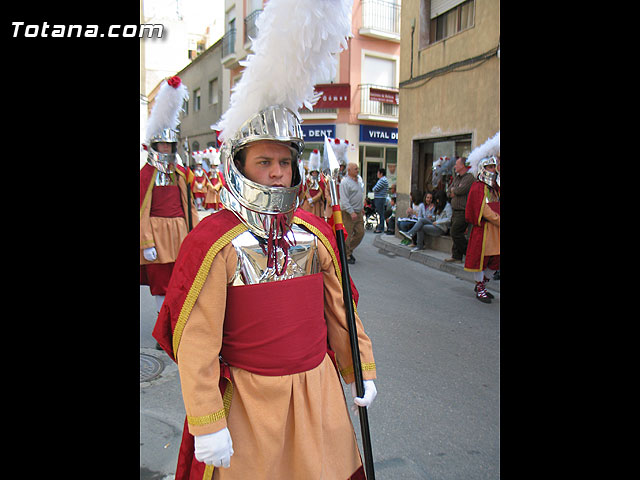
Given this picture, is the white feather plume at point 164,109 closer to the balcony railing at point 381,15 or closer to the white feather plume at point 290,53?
the white feather plume at point 290,53

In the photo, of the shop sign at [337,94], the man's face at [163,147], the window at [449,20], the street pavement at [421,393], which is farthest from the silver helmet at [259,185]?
the shop sign at [337,94]

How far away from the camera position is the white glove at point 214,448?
61.9 inches

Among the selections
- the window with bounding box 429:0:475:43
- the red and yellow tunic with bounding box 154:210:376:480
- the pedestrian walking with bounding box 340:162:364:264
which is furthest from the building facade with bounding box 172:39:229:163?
the red and yellow tunic with bounding box 154:210:376:480

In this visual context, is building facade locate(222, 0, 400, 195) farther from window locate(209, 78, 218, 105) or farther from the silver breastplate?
the silver breastplate

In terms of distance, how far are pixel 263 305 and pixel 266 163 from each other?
0.53 meters

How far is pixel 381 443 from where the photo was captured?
2910mm

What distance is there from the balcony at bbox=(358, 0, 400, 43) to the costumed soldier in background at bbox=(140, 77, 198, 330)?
16.7m

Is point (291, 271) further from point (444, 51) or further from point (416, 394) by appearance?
point (444, 51)

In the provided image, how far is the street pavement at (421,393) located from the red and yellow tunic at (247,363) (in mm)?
1082

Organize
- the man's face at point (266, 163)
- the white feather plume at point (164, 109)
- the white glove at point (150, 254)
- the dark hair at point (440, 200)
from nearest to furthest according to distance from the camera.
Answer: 1. the man's face at point (266, 163)
2. the white glove at point (150, 254)
3. the white feather plume at point (164, 109)
4. the dark hair at point (440, 200)

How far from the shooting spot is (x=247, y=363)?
1738 mm
